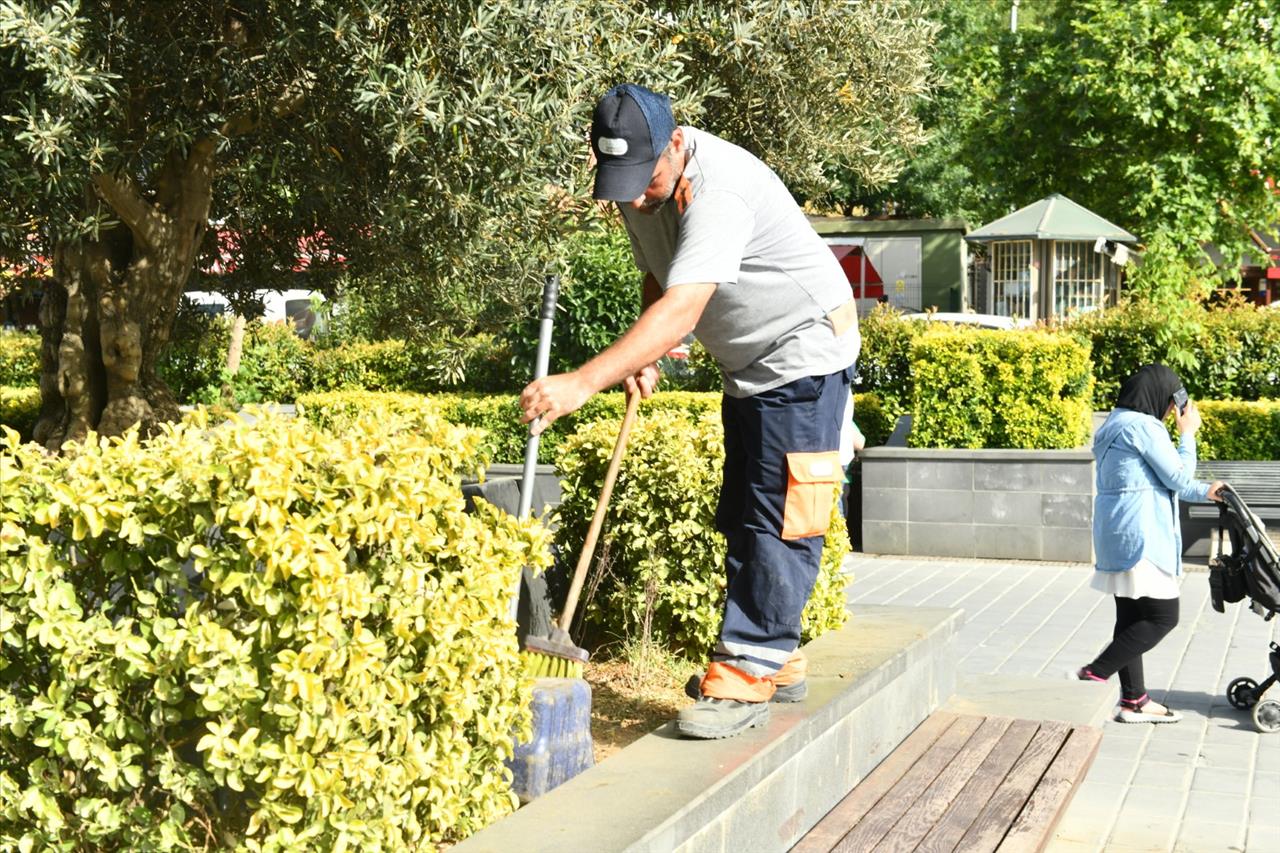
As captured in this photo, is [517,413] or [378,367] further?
[378,367]

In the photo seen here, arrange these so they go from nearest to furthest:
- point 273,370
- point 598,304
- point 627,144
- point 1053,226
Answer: point 627,144
point 598,304
point 273,370
point 1053,226

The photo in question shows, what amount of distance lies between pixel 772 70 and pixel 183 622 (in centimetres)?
509

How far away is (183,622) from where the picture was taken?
2.57 metres

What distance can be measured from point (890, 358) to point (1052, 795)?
806cm

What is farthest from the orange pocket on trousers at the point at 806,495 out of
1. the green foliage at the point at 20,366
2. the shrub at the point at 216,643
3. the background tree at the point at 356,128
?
the green foliage at the point at 20,366

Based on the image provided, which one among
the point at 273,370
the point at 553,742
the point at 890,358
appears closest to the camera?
the point at 553,742

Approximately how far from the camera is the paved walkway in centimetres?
507

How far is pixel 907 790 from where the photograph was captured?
4.13m

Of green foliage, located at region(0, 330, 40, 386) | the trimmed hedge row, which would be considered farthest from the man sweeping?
green foliage, located at region(0, 330, 40, 386)

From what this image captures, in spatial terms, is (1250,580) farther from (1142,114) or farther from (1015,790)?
(1142,114)

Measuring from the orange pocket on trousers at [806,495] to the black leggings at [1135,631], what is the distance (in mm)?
3356

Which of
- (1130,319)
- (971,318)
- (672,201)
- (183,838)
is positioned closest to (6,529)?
(183,838)

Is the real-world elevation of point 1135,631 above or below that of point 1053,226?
below

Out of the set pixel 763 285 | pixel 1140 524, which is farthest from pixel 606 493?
pixel 1140 524
